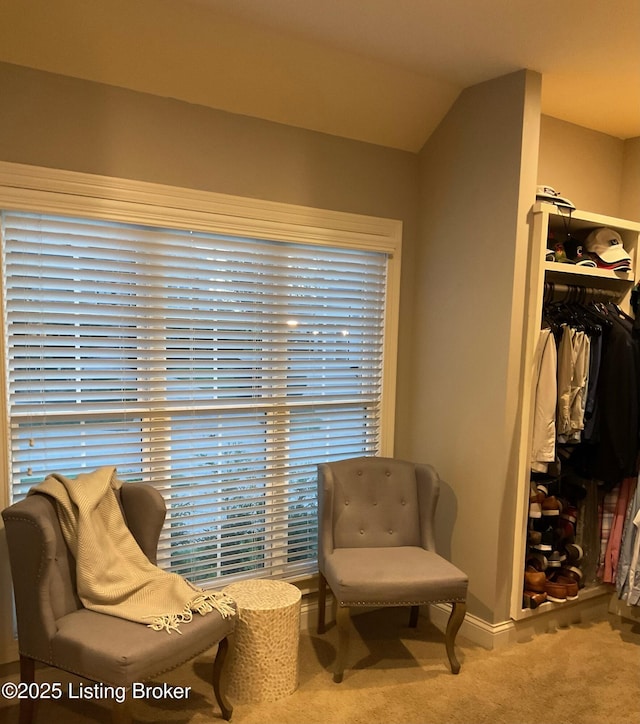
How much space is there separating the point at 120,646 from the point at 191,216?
5.56 ft

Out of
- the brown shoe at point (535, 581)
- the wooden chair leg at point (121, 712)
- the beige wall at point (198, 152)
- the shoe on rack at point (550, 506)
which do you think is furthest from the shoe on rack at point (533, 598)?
the wooden chair leg at point (121, 712)

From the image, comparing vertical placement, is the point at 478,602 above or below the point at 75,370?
below

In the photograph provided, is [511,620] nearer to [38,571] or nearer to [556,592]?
[556,592]

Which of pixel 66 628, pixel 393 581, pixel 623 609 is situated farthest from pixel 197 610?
pixel 623 609

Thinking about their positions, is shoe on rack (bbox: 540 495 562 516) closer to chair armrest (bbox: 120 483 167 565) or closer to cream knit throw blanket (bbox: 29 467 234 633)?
cream knit throw blanket (bbox: 29 467 234 633)

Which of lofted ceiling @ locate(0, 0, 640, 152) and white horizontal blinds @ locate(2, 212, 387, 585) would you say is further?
white horizontal blinds @ locate(2, 212, 387, 585)

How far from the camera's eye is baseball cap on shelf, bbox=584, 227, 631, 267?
304 centimetres

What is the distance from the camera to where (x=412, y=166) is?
327cm

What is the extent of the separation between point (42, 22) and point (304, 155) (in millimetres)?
1212

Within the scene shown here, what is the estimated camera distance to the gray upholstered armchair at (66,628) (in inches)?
73.6

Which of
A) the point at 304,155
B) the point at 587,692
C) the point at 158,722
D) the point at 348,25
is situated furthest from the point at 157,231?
the point at 587,692

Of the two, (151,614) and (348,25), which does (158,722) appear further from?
(348,25)

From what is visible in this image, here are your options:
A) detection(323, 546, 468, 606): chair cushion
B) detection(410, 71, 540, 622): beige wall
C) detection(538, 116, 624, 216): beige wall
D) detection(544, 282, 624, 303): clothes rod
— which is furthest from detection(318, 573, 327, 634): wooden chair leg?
detection(538, 116, 624, 216): beige wall

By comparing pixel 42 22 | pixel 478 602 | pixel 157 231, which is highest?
pixel 42 22
